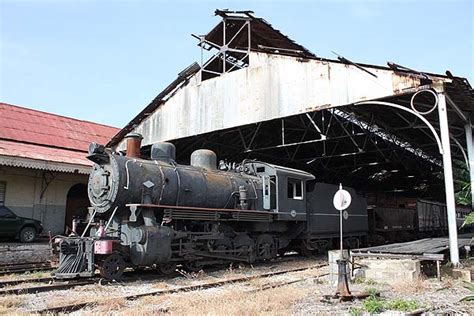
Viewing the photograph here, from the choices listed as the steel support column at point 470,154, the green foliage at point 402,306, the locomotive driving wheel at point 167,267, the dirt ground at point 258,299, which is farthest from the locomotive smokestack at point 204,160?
the steel support column at point 470,154

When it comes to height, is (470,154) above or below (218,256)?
above

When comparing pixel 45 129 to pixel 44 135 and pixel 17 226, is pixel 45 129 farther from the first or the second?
pixel 17 226

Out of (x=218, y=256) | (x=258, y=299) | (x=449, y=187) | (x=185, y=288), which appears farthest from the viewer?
(x=218, y=256)

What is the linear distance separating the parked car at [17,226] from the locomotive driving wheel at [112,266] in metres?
7.91

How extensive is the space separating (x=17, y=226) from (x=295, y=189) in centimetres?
1032

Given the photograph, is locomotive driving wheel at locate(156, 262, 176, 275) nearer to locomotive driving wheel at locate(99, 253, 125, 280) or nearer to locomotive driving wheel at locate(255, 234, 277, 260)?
locomotive driving wheel at locate(99, 253, 125, 280)

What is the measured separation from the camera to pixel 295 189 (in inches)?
606

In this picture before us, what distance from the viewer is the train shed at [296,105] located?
12359 millimetres

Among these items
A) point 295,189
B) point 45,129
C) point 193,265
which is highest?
point 45,129

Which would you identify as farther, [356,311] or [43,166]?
[43,166]

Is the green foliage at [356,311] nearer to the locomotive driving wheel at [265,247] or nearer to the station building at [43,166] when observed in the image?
the locomotive driving wheel at [265,247]

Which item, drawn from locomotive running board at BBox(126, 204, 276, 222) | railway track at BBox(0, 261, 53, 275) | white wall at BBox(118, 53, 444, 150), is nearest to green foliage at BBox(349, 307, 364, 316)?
locomotive running board at BBox(126, 204, 276, 222)

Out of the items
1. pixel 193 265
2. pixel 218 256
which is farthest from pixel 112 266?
pixel 218 256

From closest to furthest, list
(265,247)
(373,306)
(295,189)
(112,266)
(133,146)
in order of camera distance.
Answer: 1. (373,306)
2. (112,266)
3. (133,146)
4. (265,247)
5. (295,189)
